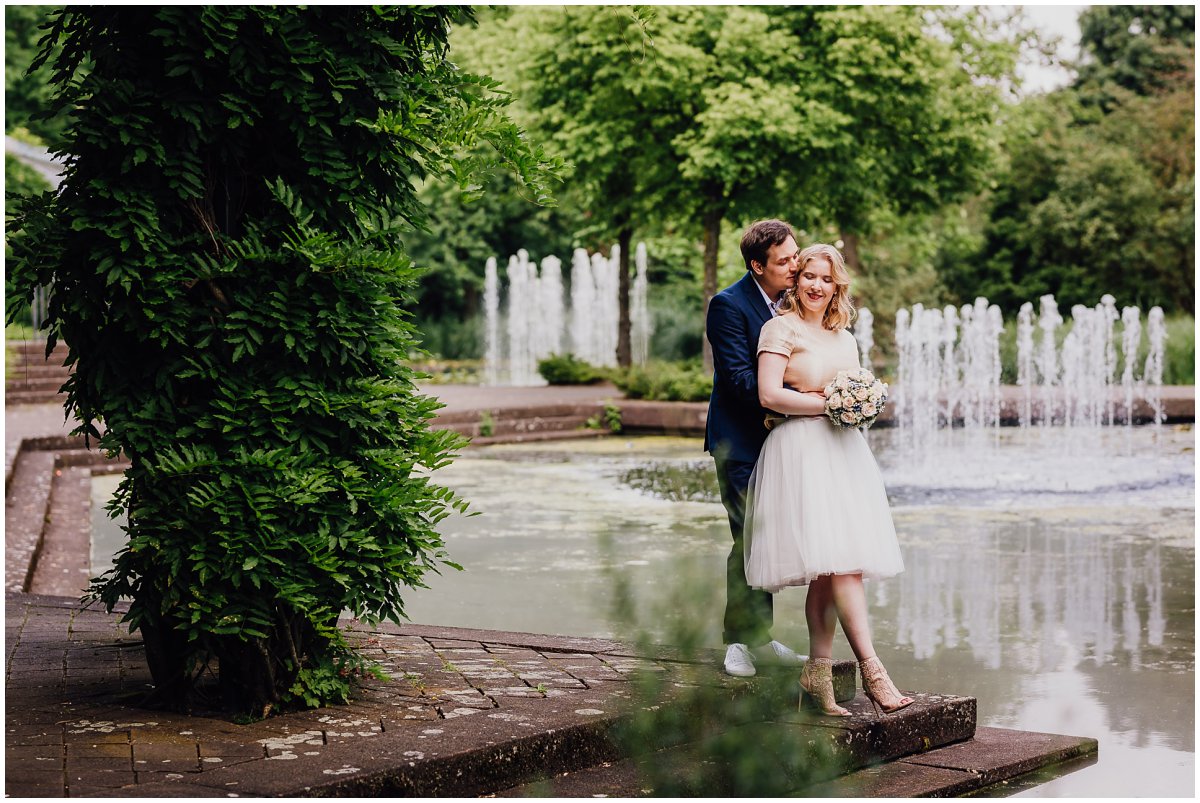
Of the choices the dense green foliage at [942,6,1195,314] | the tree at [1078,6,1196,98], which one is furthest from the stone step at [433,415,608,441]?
the tree at [1078,6,1196,98]

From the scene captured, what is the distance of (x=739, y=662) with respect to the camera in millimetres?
5469

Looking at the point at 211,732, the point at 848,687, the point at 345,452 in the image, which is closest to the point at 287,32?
the point at 345,452

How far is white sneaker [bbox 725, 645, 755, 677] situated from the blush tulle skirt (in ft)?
0.85

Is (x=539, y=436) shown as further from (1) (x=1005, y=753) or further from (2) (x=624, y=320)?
(1) (x=1005, y=753)

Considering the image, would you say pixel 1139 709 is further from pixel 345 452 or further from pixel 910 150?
pixel 910 150

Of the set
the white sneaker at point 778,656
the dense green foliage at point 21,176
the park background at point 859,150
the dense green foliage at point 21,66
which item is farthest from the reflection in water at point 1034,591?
the dense green foliage at point 21,66

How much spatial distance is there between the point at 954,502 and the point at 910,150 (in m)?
17.0

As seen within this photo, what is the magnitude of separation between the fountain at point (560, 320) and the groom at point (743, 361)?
29.9 metres

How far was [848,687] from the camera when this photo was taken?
558 cm

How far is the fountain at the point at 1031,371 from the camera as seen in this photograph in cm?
2384

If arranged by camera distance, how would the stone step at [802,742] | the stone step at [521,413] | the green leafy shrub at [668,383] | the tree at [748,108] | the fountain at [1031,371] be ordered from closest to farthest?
the stone step at [802,742], the stone step at [521,413], the green leafy shrub at [668,383], the fountain at [1031,371], the tree at [748,108]

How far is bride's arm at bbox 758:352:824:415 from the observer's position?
5453mm

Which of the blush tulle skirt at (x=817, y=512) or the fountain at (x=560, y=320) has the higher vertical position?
the fountain at (x=560, y=320)

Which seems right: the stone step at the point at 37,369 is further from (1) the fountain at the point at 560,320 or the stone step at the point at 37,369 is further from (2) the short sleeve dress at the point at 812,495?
(2) the short sleeve dress at the point at 812,495
